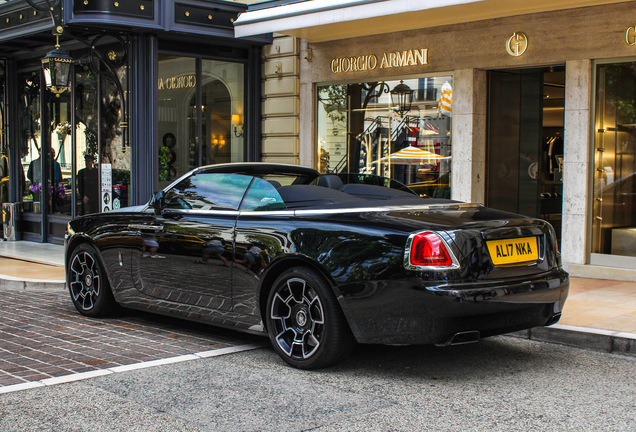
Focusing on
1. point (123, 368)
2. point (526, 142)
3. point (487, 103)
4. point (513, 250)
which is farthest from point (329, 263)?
point (526, 142)

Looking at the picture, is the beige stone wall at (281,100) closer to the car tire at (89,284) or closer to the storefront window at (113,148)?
the storefront window at (113,148)

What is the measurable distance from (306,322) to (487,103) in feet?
22.6

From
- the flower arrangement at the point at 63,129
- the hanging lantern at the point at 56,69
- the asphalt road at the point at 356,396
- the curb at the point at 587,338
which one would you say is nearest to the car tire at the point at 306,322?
the asphalt road at the point at 356,396

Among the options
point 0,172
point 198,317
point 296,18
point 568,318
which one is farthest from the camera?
point 0,172

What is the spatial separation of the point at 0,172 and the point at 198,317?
1149 centimetres

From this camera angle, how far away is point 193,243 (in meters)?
5.66

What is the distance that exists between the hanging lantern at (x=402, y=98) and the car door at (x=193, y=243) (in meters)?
6.01

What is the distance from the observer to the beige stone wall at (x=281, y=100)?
1266 cm

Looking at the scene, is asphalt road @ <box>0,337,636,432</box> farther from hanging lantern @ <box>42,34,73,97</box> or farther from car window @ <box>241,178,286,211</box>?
hanging lantern @ <box>42,34,73,97</box>

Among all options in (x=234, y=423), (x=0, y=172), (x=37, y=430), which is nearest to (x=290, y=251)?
(x=234, y=423)

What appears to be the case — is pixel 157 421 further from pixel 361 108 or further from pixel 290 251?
pixel 361 108

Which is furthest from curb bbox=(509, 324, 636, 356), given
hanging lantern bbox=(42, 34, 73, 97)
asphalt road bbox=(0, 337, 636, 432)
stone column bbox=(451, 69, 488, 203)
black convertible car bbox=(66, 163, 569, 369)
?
hanging lantern bbox=(42, 34, 73, 97)

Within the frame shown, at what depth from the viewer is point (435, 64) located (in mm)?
10742

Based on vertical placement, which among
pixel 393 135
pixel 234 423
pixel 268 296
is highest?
pixel 393 135
